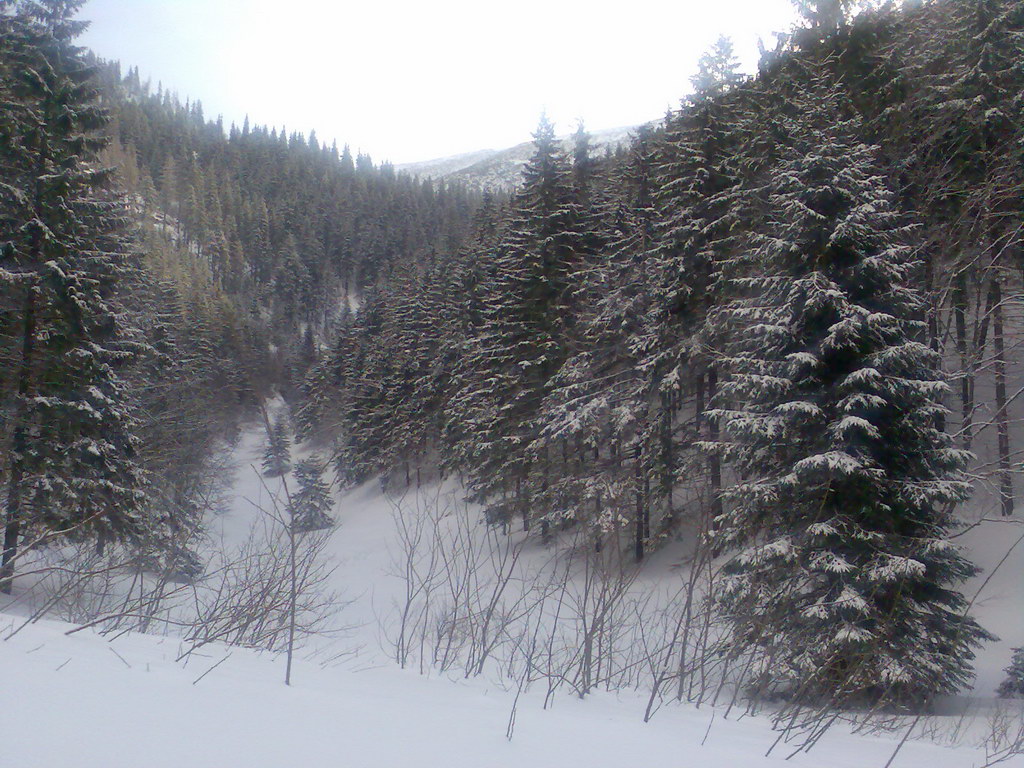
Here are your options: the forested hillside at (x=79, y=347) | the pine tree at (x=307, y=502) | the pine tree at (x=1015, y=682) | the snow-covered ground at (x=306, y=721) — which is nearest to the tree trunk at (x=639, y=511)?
the pine tree at (x=1015, y=682)

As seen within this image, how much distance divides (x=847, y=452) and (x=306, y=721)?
848 cm

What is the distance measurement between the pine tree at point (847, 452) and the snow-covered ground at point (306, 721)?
4.40 m

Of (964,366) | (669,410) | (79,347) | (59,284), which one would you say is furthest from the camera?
(669,410)

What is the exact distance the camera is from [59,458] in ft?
37.9

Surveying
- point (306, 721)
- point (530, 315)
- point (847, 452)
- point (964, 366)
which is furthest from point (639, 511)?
→ point (306, 721)

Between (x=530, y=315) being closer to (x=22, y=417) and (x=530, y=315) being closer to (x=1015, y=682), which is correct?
(x=22, y=417)

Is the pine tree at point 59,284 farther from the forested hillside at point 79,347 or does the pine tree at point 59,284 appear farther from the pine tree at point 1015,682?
the pine tree at point 1015,682

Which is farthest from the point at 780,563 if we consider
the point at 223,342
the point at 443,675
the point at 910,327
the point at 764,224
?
the point at 223,342

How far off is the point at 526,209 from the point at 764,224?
367 inches

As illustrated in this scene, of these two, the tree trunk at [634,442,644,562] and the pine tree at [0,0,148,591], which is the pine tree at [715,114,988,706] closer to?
the tree trunk at [634,442,644,562]

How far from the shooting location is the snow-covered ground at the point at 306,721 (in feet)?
6.02

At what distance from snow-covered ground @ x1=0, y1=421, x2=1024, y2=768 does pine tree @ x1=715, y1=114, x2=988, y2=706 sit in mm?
4397

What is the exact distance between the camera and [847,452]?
8672 millimetres

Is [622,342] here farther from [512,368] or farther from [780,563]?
[780,563]
